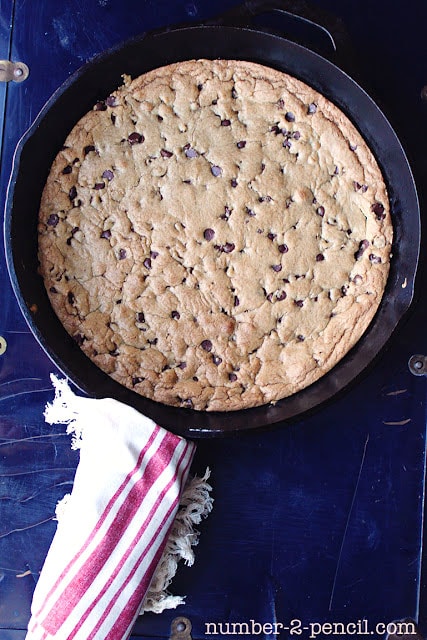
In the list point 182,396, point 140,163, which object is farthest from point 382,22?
point 182,396

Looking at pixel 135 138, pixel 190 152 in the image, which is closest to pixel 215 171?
pixel 190 152

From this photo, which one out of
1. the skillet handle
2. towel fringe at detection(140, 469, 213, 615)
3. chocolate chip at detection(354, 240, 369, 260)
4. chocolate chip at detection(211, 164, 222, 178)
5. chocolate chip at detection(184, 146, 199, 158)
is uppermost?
the skillet handle

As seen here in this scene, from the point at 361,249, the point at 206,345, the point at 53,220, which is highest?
the point at 53,220

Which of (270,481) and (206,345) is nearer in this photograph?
(206,345)

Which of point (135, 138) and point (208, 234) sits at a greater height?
point (135, 138)

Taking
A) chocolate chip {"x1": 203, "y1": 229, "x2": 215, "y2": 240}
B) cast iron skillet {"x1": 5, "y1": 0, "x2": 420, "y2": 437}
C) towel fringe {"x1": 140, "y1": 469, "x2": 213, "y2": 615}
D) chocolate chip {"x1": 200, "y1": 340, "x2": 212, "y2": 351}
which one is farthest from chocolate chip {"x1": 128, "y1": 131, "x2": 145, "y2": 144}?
towel fringe {"x1": 140, "y1": 469, "x2": 213, "y2": 615}

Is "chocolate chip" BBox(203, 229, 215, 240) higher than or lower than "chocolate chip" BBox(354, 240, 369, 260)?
higher

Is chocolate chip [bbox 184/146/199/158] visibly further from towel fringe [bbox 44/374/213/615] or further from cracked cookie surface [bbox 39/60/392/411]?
towel fringe [bbox 44/374/213/615]

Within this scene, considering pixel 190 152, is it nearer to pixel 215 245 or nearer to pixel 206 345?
pixel 215 245

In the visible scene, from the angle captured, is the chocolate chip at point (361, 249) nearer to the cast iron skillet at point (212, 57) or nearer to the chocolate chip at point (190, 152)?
the cast iron skillet at point (212, 57)
